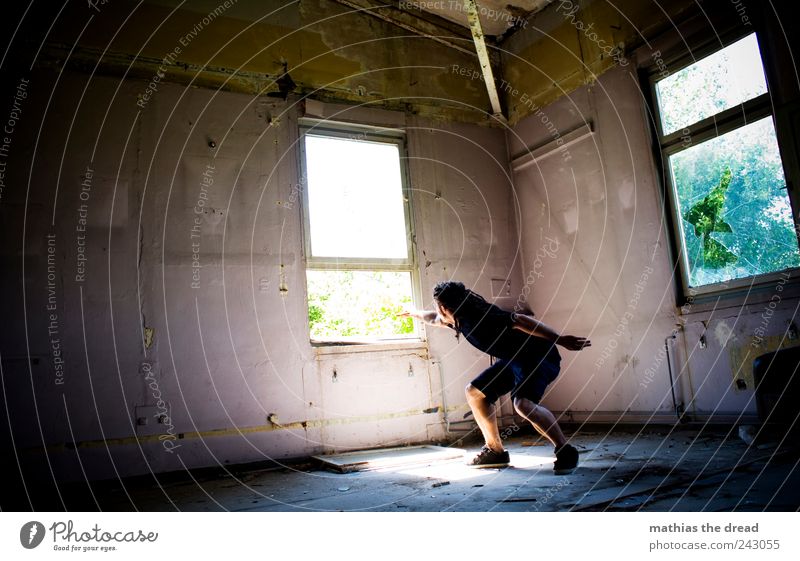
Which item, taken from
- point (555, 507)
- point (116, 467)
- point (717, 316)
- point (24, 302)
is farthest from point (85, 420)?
point (717, 316)

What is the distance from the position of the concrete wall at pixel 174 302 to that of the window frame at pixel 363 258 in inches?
3.3

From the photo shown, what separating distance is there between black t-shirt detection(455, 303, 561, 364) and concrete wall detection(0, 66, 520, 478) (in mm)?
1641

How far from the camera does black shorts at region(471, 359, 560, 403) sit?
361 cm

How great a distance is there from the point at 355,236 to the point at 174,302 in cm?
165

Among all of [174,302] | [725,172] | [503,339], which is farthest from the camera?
[174,302]

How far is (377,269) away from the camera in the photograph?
17.6 feet

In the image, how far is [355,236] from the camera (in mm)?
5352

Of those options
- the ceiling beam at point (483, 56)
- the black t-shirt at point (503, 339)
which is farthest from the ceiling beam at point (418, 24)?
the black t-shirt at point (503, 339)

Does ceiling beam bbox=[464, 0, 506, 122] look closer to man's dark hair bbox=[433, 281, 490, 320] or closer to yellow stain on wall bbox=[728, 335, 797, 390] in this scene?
man's dark hair bbox=[433, 281, 490, 320]

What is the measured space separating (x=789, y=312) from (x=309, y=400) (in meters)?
3.58

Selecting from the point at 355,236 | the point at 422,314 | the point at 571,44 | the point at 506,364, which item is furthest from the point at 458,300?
the point at 571,44

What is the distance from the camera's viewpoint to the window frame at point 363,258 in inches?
203

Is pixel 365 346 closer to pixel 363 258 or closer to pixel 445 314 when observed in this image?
pixel 363 258

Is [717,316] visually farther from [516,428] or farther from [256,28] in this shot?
[256,28]
